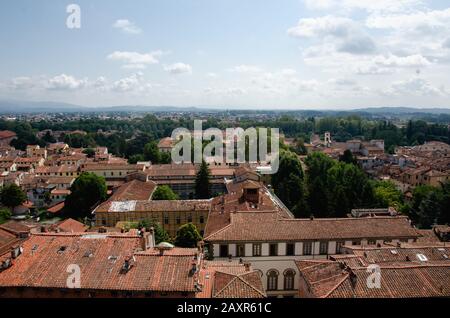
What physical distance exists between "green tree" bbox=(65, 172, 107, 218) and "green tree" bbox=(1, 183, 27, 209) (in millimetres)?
5777

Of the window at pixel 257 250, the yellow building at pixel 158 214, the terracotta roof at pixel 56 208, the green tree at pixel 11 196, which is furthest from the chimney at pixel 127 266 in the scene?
the green tree at pixel 11 196

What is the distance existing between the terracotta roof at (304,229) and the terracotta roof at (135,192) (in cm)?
1495

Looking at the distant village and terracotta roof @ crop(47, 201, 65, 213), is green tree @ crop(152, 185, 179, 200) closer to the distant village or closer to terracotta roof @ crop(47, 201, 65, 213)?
the distant village

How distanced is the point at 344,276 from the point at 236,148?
148ft

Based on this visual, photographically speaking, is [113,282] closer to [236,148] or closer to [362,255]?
[362,255]

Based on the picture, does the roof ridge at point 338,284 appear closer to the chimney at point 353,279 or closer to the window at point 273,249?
the chimney at point 353,279

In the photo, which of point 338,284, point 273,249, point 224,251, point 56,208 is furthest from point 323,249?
point 56,208

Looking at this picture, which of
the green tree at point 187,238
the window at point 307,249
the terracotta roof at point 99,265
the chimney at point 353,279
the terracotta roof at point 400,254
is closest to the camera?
the terracotta roof at point 99,265

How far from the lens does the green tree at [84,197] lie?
35.2 metres

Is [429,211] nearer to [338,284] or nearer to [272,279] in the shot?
[272,279]

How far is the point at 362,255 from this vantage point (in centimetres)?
1573

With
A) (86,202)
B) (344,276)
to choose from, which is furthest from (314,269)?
(86,202)

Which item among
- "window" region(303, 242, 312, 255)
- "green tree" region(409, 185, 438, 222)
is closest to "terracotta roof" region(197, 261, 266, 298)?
"window" region(303, 242, 312, 255)

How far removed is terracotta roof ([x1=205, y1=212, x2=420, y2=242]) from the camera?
59.2 feet
